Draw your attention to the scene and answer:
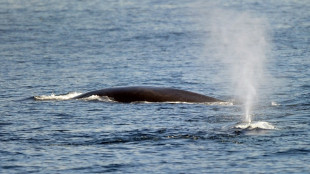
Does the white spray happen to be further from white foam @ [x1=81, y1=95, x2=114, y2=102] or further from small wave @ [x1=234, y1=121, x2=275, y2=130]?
white foam @ [x1=81, y1=95, x2=114, y2=102]

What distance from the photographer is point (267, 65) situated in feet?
128

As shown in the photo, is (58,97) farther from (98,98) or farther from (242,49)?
(242,49)

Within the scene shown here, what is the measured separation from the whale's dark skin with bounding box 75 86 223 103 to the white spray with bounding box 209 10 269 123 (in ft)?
5.71

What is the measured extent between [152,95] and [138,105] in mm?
889

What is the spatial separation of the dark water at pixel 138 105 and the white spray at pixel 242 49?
628 millimetres

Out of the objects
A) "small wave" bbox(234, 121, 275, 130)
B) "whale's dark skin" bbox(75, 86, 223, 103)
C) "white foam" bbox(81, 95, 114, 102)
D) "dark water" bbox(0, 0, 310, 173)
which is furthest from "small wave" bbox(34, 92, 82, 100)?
"small wave" bbox(234, 121, 275, 130)

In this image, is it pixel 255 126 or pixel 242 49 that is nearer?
pixel 255 126

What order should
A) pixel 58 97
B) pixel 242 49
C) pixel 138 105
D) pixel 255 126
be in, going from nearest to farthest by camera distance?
pixel 255 126, pixel 138 105, pixel 58 97, pixel 242 49

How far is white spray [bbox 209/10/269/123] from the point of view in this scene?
1255 inches

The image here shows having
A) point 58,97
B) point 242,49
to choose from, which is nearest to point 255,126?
point 58,97

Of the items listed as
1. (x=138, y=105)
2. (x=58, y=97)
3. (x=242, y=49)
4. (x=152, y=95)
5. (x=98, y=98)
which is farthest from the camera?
(x=242, y=49)

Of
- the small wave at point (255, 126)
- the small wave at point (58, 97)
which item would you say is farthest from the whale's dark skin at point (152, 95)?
the small wave at point (255, 126)

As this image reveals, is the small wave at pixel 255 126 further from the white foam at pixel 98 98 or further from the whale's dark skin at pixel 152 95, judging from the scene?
the white foam at pixel 98 98

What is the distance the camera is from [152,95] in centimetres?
2730
